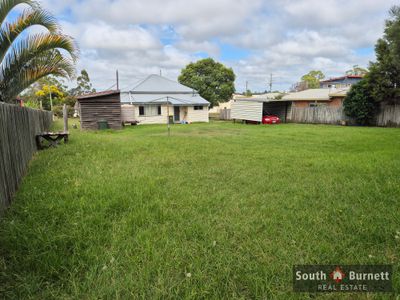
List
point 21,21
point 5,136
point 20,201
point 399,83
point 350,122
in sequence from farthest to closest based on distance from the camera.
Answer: point 350,122, point 399,83, point 21,21, point 5,136, point 20,201

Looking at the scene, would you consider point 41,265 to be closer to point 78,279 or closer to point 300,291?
point 78,279

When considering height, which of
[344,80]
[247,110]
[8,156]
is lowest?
[8,156]

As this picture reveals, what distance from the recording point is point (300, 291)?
1.98 metres

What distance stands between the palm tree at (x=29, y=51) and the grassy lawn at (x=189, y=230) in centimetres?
255

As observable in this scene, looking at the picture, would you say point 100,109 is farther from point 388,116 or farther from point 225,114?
point 388,116

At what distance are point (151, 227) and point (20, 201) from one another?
6.60ft

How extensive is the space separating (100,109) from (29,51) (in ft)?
40.3

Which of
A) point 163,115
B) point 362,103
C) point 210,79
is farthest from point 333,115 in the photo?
point 210,79

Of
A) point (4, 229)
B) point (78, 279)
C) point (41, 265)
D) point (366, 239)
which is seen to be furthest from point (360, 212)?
point (4, 229)

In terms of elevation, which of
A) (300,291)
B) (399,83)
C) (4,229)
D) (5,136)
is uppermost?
(399,83)

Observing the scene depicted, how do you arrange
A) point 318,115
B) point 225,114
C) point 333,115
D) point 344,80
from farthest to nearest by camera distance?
point 344,80
point 225,114
point 318,115
point 333,115

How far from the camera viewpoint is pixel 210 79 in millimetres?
33375

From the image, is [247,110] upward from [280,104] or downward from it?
downward

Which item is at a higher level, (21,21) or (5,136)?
(21,21)
